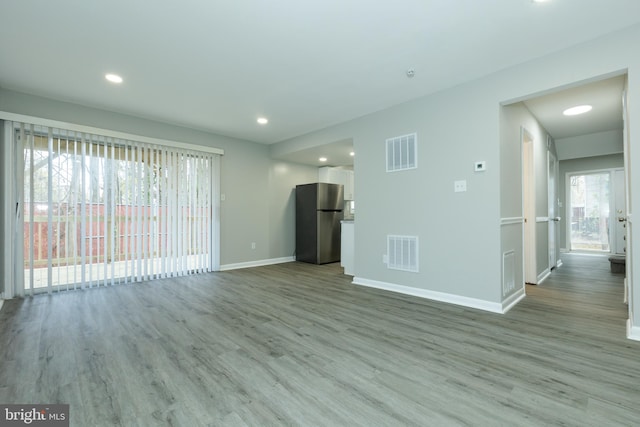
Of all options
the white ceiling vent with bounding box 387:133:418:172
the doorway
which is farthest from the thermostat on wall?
the doorway

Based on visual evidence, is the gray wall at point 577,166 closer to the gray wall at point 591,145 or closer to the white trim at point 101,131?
the gray wall at point 591,145

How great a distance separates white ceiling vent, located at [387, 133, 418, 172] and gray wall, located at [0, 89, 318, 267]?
2985 millimetres

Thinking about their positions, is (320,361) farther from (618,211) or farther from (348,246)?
(618,211)

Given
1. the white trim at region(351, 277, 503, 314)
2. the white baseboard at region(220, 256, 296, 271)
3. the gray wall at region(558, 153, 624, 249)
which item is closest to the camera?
the white trim at region(351, 277, 503, 314)

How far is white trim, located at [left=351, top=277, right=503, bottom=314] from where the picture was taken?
9.92 ft

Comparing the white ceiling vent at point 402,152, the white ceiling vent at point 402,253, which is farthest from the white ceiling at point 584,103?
the white ceiling vent at point 402,253

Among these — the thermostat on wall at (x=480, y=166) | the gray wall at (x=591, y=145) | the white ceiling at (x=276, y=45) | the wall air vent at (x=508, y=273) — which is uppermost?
the white ceiling at (x=276, y=45)

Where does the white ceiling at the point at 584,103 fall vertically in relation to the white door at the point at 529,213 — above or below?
above

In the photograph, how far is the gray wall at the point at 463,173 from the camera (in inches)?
98.4

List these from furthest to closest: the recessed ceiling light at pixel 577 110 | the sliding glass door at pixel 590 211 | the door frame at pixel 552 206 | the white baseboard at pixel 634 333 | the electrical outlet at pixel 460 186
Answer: the sliding glass door at pixel 590 211
the door frame at pixel 552 206
the recessed ceiling light at pixel 577 110
the electrical outlet at pixel 460 186
the white baseboard at pixel 634 333

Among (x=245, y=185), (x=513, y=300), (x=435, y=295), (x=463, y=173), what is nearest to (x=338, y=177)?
(x=245, y=185)

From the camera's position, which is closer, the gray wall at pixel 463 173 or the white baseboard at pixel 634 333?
the white baseboard at pixel 634 333
